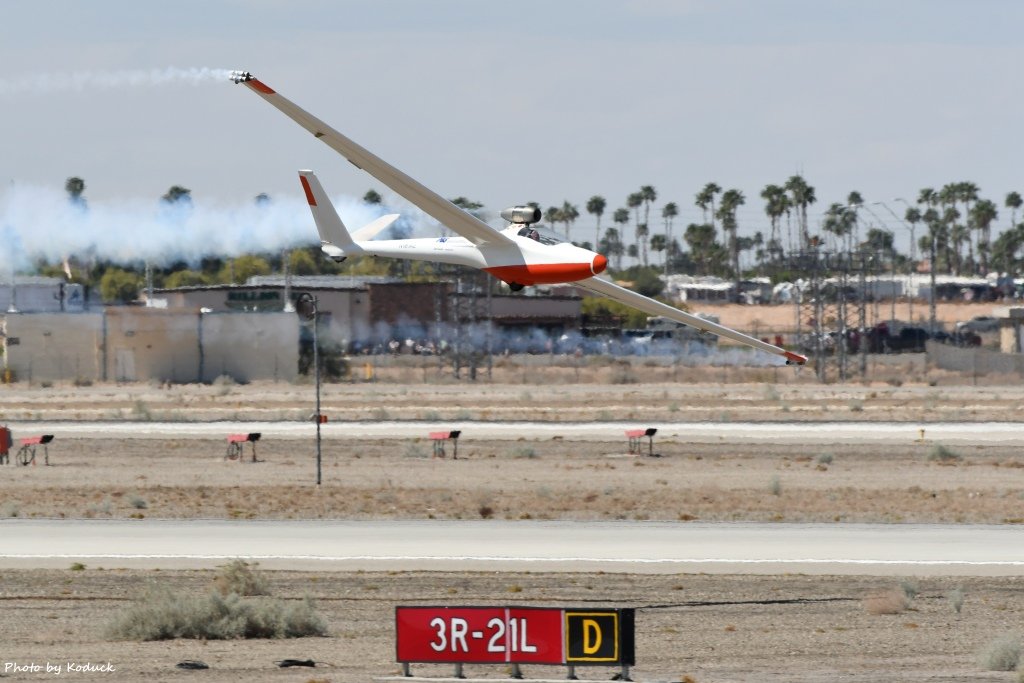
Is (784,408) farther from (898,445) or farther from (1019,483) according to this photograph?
(1019,483)

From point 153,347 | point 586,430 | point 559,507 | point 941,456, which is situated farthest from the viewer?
point 153,347

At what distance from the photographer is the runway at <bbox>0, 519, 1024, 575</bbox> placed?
3678 cm

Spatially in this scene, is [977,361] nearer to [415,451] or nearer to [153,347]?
[153,347]

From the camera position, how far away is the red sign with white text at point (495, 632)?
71.1ft

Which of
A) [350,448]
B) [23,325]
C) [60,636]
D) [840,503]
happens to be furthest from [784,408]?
[60,636]

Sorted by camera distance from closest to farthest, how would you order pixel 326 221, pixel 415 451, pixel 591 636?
pixel 591 636
pixel 326 221
pixel 415 451

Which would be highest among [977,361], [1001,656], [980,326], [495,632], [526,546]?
[980,326]

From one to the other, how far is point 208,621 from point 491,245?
8856 mm

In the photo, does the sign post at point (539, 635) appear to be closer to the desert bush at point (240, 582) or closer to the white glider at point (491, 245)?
the white glider at point (491, 245)

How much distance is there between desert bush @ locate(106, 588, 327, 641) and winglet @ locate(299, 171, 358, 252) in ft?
26.3

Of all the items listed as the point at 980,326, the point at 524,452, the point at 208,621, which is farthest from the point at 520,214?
the point at 980,326

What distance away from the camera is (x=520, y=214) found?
97.0 ft
